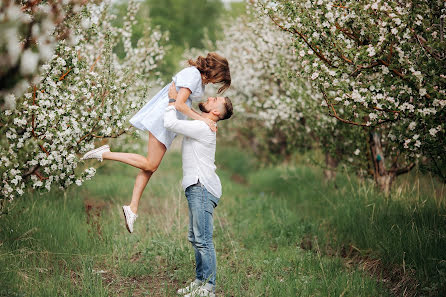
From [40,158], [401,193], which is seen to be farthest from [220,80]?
[401,193]

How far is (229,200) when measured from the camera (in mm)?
7875

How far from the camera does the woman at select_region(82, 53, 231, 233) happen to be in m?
4.02

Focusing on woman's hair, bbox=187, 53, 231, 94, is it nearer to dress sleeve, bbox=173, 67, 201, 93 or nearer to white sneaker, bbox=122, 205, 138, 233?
dress sleeve, bbox=173, 67, 201, 93

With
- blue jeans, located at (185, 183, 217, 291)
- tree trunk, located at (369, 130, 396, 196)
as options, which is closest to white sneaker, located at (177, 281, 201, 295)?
blue jeans, located at (185, 183, 217, 291)

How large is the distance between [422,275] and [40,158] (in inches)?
147

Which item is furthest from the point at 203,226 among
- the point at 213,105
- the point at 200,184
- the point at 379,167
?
the point at 379,167

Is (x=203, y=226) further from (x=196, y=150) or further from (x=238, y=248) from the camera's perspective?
(x=238, y=248)

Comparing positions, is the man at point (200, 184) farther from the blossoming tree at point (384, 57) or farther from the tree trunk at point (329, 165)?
the tree trunk at point (329, 165)

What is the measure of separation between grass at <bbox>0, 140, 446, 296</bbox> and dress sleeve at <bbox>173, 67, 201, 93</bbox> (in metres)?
1.86

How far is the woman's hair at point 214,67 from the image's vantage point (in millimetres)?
4109

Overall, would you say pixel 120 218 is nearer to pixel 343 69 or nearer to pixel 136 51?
pixel 136 51

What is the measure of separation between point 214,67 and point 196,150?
33.1 inches

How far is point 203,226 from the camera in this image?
3828 mm

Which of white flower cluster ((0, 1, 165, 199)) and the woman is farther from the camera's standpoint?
the woman
